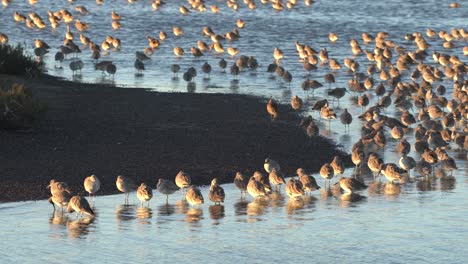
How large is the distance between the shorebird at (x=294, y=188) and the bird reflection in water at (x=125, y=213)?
309 cm

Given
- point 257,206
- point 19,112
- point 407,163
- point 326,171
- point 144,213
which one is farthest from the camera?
point 19,112

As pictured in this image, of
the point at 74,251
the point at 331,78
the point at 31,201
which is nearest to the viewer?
the point at 74,251

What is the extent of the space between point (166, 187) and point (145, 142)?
204 inches

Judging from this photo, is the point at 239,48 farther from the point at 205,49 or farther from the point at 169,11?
the point at 169,11

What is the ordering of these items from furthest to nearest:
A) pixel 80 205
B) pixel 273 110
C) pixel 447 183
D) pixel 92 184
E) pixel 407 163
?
pixel 273 110
pixel 407 163
pixel 447 183
pixel 92 184
pixel 80 205

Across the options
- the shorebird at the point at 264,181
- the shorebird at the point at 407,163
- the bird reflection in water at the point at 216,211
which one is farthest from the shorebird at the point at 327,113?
the bird reflection in water at the point at 216,211

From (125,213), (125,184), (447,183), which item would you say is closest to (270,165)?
(125,184)

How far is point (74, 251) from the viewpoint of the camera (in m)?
19.7

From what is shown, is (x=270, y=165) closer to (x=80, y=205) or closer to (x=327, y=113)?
(x=80, y=205)

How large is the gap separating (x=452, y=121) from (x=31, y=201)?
13.5m

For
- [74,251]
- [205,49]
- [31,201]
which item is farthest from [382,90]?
[74,251]

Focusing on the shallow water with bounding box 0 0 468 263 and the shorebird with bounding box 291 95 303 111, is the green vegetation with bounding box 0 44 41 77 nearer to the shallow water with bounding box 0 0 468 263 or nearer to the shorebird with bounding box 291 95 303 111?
the shorebird with bounding box 291 95 303 111

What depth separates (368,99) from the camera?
3741 centimetres

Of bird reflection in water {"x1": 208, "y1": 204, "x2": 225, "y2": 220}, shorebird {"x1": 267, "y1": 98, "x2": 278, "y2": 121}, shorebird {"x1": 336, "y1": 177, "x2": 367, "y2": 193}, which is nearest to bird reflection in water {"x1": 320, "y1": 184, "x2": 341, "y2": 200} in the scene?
shorebird {"x1": 336, "y1": 177, "x2": 367, "y2": 193}
